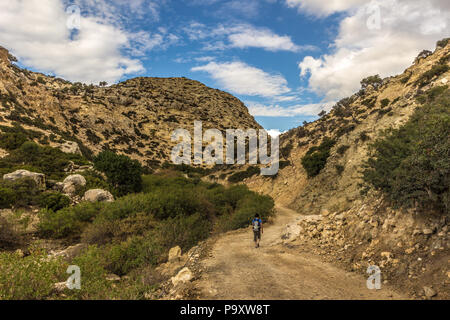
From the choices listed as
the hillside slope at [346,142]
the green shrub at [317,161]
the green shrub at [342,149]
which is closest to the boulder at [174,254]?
the hillside slope at [346,142]

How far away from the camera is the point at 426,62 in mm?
28125

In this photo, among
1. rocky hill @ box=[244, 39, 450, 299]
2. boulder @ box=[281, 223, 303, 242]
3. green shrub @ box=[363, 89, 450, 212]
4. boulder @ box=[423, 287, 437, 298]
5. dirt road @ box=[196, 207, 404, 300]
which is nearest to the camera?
boulder @ box=[423, 287, 437, 298]

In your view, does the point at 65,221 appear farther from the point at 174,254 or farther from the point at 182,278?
the point at 182,278

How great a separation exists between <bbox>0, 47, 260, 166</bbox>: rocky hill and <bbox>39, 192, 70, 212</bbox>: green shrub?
15.0 metres

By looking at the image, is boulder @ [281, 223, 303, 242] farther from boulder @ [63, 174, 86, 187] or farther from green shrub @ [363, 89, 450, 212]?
boulder @ [63, 174, 86, 187]

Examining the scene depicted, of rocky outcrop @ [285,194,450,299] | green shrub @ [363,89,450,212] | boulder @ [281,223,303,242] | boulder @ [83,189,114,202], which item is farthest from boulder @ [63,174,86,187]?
green shrub @ [363,89,450,212]

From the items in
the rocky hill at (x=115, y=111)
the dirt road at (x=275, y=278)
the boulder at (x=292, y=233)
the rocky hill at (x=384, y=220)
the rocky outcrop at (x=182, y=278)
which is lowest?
the dirt road at (x=275, y=278)

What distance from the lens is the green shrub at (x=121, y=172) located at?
20.0 meters

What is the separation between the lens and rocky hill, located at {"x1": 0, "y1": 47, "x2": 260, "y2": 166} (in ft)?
111

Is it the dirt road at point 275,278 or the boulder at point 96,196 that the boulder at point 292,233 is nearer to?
the dirt road at point 275,278

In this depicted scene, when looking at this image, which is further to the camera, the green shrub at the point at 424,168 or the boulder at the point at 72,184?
the boulder at the point at 72,184

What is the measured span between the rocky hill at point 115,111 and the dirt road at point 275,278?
27824 millimetres

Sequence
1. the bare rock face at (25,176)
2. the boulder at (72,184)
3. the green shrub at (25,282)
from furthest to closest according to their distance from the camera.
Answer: the boulder at (72,184) < the bare rock face at (25,176) < the green shrub at (25,282)
